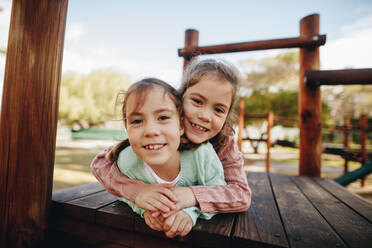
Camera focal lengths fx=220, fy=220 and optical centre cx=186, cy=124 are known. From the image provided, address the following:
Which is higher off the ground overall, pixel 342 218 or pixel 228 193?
pixel 228 193

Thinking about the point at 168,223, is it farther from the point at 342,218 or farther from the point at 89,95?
the point at 89,95

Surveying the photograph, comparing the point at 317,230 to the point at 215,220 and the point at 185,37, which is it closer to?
the point at 215,220

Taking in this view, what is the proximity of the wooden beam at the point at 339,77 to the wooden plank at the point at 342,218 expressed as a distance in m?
0.93

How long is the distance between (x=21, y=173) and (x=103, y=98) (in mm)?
17356

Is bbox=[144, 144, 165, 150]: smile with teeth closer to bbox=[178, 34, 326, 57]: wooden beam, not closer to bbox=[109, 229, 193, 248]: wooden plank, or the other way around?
bbox=[109, 229, 193, 248]: wooden plank

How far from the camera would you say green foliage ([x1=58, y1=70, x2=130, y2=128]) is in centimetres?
1625

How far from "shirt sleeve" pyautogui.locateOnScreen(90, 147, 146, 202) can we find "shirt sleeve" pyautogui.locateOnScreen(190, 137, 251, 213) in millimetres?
295

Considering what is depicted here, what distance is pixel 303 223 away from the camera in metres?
1.11

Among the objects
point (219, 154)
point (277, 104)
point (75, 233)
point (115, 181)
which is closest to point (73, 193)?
point (75, 233)

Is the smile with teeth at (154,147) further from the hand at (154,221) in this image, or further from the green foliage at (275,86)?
the green foliage at (275,86)

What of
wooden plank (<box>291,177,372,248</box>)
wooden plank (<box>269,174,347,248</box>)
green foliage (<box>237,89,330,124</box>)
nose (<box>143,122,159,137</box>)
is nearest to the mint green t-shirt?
nose (<box>143,122,159,137</box>)

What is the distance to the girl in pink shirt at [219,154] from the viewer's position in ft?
3.32

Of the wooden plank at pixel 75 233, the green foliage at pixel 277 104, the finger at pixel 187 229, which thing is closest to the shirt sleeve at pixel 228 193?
the finger at pixel 187 229

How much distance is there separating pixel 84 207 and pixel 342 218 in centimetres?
143
